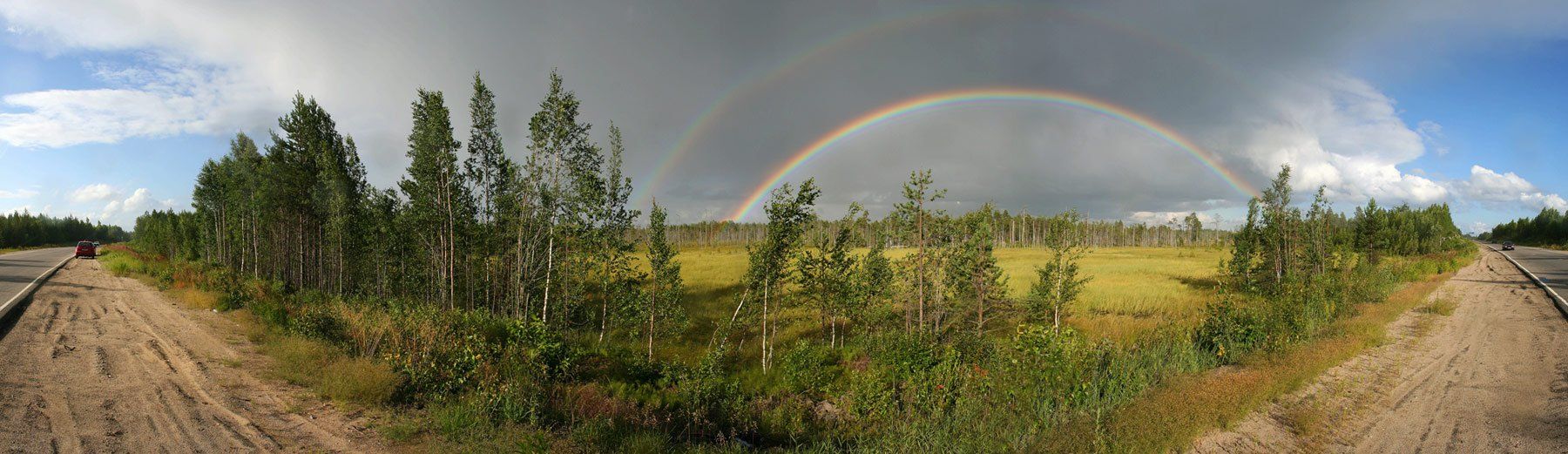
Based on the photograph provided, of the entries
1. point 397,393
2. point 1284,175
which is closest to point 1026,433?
point 397,393

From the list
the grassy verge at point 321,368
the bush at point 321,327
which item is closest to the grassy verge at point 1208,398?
the grassy verge at point 321,368

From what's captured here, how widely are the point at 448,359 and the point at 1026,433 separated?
10.6 m

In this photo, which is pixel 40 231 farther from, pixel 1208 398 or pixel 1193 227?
pixel 1193 227

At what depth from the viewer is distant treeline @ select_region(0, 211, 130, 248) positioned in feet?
275

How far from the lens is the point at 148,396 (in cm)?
879

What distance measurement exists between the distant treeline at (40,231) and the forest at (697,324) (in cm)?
9311

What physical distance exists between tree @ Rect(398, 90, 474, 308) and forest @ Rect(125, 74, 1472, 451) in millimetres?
80

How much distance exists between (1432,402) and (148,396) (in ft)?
71.2

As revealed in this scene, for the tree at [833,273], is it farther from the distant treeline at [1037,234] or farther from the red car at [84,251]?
the distant treeline at [1037,234]

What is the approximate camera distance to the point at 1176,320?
20922mm

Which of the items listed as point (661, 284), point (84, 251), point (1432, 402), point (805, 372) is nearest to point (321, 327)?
point (661, 284)

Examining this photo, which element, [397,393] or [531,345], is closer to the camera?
[397,393]

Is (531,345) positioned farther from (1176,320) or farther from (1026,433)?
(1176,320)

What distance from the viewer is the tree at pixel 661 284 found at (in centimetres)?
1764
